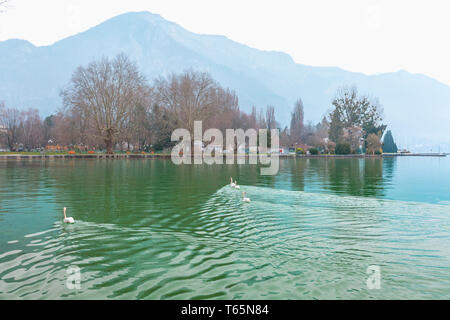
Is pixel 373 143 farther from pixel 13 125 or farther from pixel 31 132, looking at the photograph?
Answer: pixel 13 125

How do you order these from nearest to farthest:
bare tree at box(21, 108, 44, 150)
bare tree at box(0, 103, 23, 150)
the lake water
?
1. the lake water
2. bare tree at box(0, 103, 23, 150)
3. bare tree at box(21, 108, 44, 150)

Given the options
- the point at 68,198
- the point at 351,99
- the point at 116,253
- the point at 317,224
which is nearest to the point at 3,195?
the point at 68,198

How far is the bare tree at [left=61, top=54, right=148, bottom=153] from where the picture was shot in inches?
2333

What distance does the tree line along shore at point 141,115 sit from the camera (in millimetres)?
61031

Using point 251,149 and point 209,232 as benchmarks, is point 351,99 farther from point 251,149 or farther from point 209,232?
point 209,232

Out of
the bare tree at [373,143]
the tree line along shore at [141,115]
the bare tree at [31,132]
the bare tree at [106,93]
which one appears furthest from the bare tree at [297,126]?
the bare tree at [31,132]

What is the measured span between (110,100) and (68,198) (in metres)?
48.6

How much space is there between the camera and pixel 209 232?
970cm

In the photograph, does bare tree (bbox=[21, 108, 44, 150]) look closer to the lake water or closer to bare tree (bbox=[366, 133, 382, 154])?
bare tree (bbox=[366, 133, 382, 154])

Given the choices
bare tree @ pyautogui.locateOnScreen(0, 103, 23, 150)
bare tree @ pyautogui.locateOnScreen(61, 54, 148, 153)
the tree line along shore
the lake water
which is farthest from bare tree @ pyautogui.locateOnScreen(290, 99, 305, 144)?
the lake water

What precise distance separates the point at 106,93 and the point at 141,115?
16056mm

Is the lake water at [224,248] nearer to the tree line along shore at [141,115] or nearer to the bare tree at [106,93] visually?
the bare tree at [106,93]

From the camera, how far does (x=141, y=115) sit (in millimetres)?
76500
